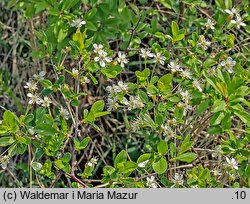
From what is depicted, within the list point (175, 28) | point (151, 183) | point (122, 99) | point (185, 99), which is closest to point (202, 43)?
point (175, 28)

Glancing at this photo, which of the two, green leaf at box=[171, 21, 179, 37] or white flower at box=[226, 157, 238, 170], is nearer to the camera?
white flower at box=[226, 157, 238, 170]

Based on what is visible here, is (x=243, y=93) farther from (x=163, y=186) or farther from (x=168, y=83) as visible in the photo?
(x=163, y=186)

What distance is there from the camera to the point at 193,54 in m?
1.47

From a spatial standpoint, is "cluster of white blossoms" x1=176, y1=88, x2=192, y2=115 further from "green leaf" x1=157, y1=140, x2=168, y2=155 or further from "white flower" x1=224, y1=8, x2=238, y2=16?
"white flower" x1=224, y1=8, x2=238, y2=16

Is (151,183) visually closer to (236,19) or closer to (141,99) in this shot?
(141,99)

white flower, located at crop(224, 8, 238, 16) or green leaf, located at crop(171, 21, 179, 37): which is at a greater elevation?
white flower, located at crop(224, 8, 238, 16)

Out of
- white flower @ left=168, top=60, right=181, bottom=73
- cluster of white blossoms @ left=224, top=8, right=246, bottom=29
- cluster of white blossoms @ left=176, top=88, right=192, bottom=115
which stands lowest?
cluster of white blossoms @ left=176, top=88, right=192, bottom=115

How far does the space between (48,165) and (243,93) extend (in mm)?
553

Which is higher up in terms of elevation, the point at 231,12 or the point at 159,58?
the point at 231,12

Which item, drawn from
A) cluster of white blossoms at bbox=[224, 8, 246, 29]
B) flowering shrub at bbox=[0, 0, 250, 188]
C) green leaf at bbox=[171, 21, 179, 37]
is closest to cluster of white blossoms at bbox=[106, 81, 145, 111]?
flowering shrub at bbox=[0, 0, 250, 188]

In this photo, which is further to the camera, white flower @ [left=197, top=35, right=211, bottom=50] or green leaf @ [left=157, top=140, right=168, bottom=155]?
white flower @ [left=197, top=35, right=211, bottom=50]

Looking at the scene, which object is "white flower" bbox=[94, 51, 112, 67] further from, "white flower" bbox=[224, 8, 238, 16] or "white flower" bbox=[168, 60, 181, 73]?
"white flower" bbox=[224, 8, 238, 16]

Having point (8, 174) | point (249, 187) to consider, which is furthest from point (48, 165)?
point (8, 174)

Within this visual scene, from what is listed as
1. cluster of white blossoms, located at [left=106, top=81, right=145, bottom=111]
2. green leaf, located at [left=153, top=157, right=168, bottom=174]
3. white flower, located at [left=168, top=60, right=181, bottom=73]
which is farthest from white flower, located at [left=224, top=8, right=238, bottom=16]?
green leaf, located at [left=153, top=157, right=168, bottom=174]
